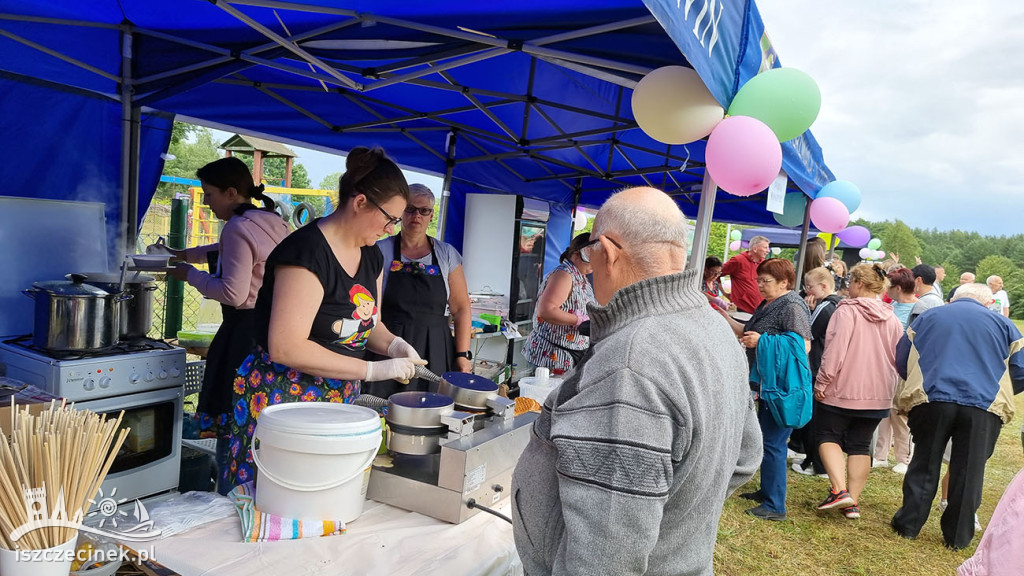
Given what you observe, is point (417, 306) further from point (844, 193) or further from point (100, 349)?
point (844, 193)

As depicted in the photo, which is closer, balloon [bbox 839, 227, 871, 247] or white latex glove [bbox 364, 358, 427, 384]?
white latex glove [bbox 364, 358, 427, 384]

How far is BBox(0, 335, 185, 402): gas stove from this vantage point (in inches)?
77.3

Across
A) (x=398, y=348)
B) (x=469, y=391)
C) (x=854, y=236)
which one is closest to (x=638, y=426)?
(x=469, y=391)

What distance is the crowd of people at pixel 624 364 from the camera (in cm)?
97

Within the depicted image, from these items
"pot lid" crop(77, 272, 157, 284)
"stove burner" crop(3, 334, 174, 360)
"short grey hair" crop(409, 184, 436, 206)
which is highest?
"short grey hair" crop(409, 184, 436, 206)

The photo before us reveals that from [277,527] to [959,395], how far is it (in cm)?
401

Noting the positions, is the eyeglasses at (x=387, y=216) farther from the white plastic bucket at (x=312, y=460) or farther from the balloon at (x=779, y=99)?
the balloon at (x=779, y=99)

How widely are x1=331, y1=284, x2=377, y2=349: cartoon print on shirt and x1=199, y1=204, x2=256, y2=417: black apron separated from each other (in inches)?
30.9

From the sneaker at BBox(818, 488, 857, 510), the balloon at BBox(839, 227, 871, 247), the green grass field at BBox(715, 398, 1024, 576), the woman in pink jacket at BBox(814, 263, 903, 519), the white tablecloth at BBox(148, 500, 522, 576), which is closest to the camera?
the white tablecloth at BBox(148, 500, 522, 576)

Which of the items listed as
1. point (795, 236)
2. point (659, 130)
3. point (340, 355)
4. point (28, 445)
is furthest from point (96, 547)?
point (795, 236)

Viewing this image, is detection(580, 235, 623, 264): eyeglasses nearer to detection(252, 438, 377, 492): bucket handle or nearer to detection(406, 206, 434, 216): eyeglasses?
detection(252, 438, 377, 492): bucket handle

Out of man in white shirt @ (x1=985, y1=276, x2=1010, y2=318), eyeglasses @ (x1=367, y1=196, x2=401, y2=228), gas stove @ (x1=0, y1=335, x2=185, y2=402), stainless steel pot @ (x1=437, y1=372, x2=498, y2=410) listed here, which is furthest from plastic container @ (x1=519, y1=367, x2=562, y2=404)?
man in white shirt @ (x1=985, y1=276, x2=1010, y2=318)

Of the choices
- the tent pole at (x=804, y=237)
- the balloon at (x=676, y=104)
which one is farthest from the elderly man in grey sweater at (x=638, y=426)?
the tent pole at (x=804, y=237)

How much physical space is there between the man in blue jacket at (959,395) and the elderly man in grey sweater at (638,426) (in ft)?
11.0
